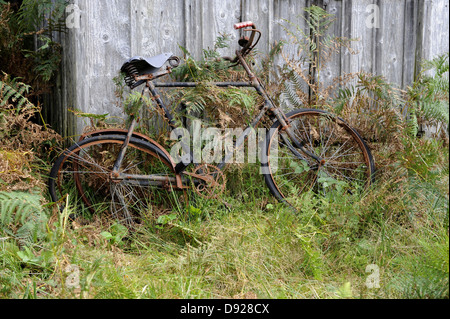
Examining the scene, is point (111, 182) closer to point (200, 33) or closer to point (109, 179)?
point (109, 179)

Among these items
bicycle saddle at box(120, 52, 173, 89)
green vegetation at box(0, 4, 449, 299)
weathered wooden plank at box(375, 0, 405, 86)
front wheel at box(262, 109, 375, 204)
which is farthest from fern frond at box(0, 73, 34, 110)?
weathered wooden plank at box(375, 0, 405, 86)

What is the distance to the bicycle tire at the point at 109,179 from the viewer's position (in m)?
3.64

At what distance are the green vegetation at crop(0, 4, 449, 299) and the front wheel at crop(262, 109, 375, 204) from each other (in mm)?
160

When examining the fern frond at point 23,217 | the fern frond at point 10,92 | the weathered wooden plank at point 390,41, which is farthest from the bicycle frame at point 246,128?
the weathered wooden plank at point 390,41

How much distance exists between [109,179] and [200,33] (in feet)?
4.91

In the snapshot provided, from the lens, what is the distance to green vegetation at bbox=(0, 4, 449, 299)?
2709 millimetres

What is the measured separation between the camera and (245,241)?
3.18m

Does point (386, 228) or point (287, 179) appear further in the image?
point (287, 179)

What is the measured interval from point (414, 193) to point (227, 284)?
1484 millimetres

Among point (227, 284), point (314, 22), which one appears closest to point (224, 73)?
point (314, 22)

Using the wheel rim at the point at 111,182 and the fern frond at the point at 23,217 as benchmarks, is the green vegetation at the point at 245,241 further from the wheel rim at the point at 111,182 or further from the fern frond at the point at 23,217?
the wheel rim at the point at 111,182

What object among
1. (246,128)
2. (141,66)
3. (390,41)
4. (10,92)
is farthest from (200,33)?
(390,41)
